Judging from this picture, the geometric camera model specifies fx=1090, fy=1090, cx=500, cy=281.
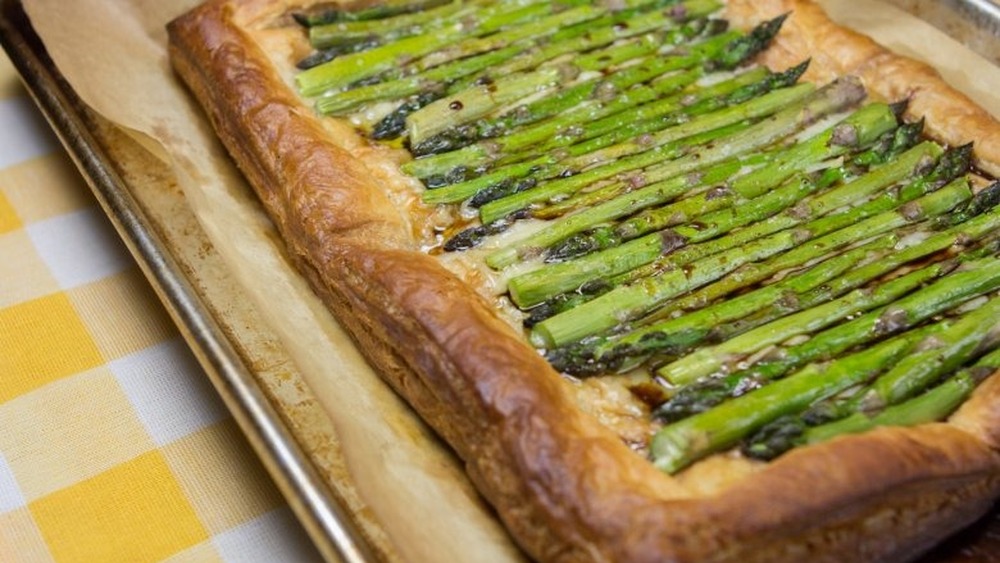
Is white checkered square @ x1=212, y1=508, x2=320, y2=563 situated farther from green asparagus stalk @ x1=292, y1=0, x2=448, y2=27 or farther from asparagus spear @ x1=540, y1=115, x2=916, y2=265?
green asparagus stalk @ x1=292, y1=0, x2=448, y2=27

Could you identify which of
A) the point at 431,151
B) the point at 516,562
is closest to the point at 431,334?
the point at 516,562

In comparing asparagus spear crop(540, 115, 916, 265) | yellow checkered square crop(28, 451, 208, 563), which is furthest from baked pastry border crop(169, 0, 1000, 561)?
yellow checkered square crop(28, 451, 208, 563)

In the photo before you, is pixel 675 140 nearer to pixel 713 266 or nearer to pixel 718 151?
pixel 718 151

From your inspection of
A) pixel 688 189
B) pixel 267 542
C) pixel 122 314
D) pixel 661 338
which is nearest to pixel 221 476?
pixel 267 542

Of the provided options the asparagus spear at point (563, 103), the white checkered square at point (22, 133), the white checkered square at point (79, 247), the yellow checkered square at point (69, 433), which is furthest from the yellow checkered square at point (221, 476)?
the white checkered square at point (22, 133)

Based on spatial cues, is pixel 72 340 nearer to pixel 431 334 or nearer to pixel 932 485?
pixel 431 334

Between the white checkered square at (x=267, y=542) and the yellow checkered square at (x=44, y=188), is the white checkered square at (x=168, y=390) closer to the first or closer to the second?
the white checkered square at (x=267, y=542)
